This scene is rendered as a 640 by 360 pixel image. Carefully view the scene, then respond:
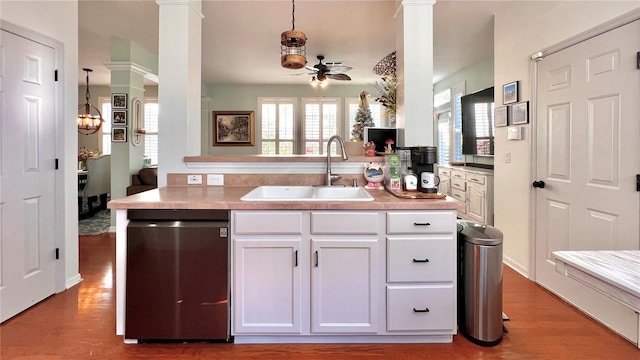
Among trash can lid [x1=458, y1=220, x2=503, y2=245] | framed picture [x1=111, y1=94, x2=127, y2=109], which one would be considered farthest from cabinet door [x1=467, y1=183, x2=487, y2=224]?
framed picture [x1=111, y1=94, x2=127, y2=109]

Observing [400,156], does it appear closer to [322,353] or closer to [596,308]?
[322,353]

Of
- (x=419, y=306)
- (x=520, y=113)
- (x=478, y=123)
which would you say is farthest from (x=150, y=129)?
(x=419, y=306)

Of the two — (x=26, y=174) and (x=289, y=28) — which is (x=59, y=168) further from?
(x=289, y=28)

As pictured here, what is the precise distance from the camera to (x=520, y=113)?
3.01 meters

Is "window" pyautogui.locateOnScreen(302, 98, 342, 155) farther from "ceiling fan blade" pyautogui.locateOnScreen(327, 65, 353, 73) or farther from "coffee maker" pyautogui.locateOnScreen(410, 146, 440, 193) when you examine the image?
"coffee maker" pyautogui.locateOnScreen(410, 146, 440, 193)

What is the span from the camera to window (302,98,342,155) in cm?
753

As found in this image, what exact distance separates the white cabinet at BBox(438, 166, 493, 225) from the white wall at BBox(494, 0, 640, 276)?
53 centimetres

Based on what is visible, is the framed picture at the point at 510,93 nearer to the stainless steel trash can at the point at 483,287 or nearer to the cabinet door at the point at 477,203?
the cabinet door at the point at 477,203

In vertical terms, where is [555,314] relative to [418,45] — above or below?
below

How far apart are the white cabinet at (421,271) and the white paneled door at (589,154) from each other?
1200 millimetres

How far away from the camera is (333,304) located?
1842 mm

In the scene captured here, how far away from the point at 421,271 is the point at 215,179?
1.59 metres

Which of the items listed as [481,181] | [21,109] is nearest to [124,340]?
[21,109]

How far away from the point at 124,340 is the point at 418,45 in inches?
110
